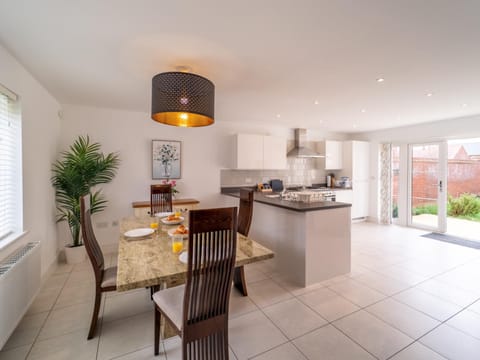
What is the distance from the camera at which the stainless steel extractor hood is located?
17.4 feet

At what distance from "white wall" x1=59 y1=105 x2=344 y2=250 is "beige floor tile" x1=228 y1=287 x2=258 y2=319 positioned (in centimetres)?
244

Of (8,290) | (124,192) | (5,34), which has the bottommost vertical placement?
(8,290)

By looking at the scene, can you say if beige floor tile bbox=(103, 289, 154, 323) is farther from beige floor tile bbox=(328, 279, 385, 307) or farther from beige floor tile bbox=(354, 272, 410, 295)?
beige floor tile bbox=(354, 272, 410, 295)

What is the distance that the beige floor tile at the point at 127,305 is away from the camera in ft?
7.07

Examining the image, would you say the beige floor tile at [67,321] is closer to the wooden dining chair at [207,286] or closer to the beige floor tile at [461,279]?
the wooden dining chair at [207,286]

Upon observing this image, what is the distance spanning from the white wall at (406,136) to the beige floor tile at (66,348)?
6320 mm

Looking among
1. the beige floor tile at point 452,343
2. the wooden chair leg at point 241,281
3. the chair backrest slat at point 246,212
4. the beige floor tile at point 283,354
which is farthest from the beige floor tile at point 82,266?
the beige floor tile at point 452,343

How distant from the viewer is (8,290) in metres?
1.68

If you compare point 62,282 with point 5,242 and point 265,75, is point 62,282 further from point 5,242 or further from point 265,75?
point 265,75

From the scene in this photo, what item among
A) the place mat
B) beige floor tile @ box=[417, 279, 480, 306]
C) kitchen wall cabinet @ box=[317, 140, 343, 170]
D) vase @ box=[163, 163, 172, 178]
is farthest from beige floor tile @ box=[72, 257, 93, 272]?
the place mat

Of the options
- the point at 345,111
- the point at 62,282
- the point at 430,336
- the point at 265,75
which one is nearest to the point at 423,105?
the point at 345,111

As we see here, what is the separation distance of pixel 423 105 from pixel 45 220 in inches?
227

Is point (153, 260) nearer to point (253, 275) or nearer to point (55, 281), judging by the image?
point (253, 275)

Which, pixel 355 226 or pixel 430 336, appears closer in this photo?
pixel 430 336
